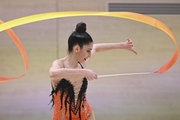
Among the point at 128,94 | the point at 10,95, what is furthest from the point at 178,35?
the point at 10,95

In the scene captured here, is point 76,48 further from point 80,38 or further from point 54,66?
point 54,66

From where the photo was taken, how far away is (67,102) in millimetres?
1868

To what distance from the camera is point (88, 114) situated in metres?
1.98

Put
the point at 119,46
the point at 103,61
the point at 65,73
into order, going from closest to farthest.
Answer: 1. the point at 65,73
2. the point at 119,46
3. the point at 103,61

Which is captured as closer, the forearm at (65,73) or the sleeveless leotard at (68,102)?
the forearm at (65,73)

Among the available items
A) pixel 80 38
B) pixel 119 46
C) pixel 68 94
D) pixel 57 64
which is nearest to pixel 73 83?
pixel 68 94

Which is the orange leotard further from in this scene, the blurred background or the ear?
the blurred background

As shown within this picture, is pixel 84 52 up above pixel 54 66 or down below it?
above

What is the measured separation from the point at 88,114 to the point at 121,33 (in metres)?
1.35

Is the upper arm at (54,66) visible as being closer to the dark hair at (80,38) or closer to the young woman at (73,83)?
the young woman at (73,83)

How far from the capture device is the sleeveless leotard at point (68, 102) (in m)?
1.85

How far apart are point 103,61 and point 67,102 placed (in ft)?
4.31

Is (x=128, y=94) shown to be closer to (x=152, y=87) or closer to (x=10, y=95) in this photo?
(x=152, y=87)

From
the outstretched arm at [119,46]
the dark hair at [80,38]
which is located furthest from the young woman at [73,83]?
the outstretched arm at [119,46]
